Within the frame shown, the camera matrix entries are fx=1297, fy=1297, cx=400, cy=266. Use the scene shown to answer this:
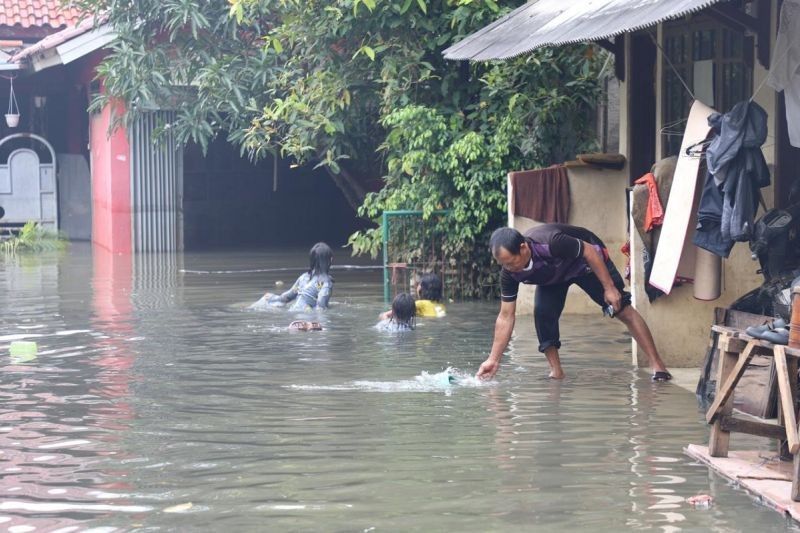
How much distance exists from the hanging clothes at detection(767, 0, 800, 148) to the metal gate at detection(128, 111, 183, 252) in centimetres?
1481

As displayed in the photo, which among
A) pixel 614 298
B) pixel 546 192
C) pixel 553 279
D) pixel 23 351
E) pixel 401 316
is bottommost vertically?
pixel 23 351

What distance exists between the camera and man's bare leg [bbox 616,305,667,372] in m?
9.94

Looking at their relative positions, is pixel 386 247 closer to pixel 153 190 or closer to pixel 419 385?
pixel 419 385

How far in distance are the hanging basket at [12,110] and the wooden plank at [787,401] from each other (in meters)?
19.8

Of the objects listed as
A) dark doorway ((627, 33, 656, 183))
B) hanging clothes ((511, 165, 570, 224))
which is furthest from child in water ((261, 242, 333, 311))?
dark doorway ((627, 33, 656, 183))

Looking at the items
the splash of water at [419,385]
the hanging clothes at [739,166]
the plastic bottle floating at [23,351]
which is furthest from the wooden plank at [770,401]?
the plastic bottle floating at [23,351]

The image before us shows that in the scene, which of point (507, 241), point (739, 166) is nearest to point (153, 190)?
point (507, 241)

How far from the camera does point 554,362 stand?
10.0 metres

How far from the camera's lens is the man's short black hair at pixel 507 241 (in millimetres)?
9070

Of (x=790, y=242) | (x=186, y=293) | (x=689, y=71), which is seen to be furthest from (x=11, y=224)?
(x=790, y=242)

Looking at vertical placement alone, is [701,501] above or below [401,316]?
below

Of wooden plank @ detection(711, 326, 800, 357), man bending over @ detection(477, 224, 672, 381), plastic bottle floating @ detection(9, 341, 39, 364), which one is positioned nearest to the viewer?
wooden plank @ detection(711, 326, 800, 357)

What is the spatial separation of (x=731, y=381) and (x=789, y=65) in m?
2.89

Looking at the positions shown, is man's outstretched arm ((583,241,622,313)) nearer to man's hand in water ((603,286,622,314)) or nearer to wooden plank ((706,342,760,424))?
man's hand in water ((603,286,622,314))
